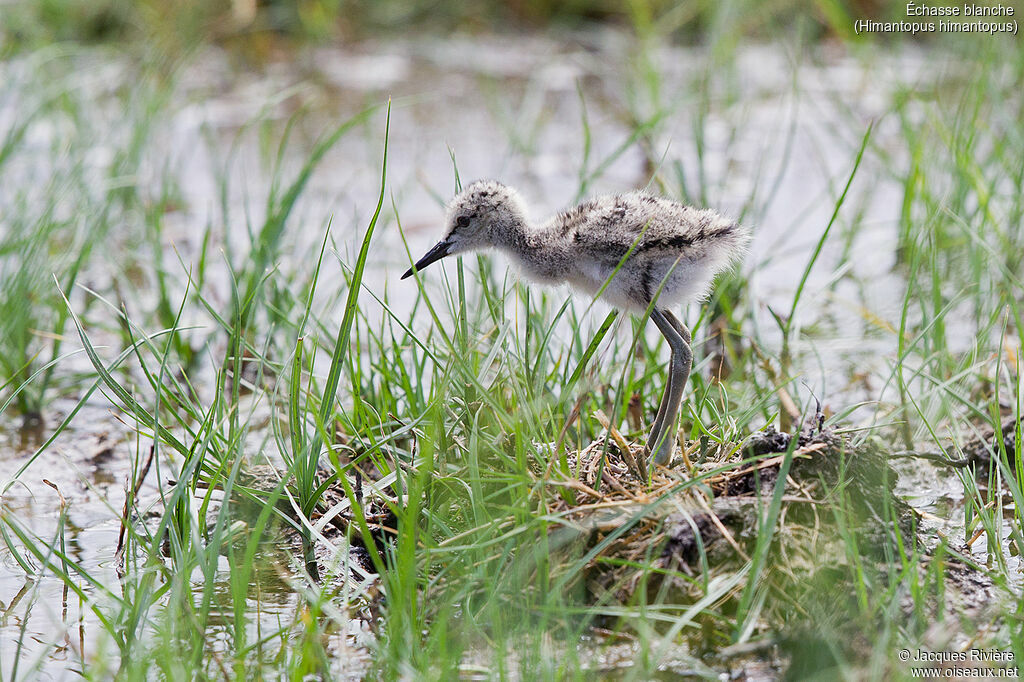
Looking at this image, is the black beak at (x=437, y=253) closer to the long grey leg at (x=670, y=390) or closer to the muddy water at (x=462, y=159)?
the muddy water at (x=462, y=159)

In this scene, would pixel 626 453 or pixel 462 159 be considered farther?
pixel 462 159

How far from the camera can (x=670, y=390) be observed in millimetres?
3256

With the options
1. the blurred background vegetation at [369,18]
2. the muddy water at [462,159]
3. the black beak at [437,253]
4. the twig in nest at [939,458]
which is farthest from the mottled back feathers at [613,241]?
the blurred background vegetation at [369,18]

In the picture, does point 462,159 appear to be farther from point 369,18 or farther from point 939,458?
point 939,458

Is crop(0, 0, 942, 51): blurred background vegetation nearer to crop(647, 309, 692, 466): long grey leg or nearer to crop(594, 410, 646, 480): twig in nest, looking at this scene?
crop(647, 309, 692, 466): long grey leg

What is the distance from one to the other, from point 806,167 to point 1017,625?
13.8 ft

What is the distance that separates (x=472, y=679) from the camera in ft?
8.39

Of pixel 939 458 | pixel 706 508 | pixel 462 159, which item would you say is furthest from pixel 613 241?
pixel 462 159

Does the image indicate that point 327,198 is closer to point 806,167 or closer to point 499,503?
point 806,167

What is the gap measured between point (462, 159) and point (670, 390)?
11.7ft

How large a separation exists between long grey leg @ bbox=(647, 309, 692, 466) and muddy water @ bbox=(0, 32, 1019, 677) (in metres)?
0.79

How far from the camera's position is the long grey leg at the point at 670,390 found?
3207 mm

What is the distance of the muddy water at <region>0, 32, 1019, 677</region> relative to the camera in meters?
3.64

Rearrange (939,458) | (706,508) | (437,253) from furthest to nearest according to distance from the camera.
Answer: (939,458)
(437,253)
(706,508)
